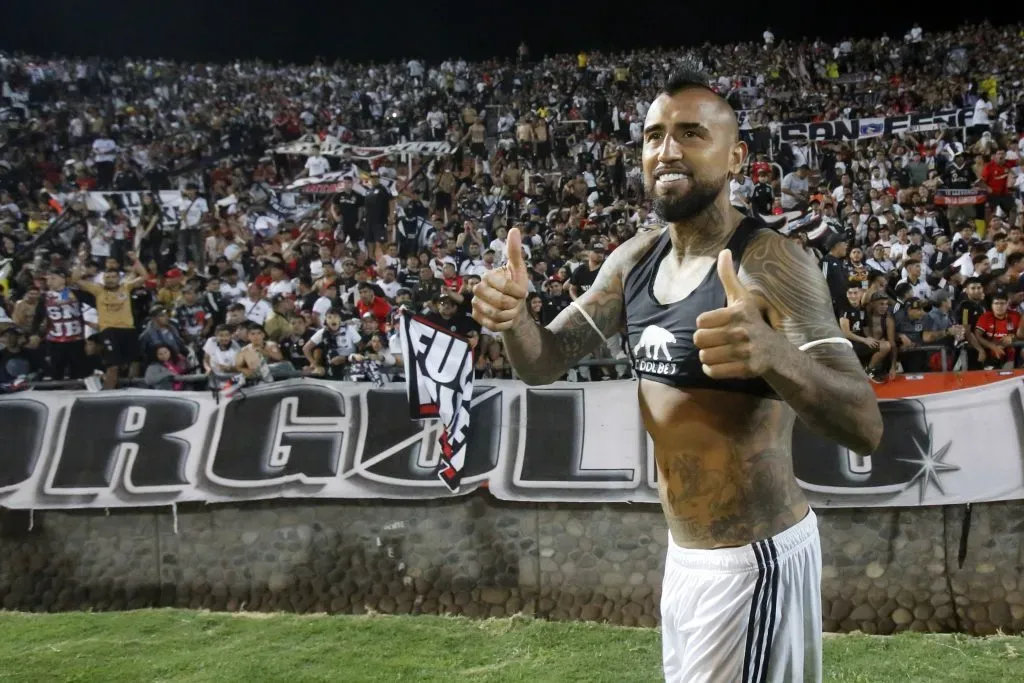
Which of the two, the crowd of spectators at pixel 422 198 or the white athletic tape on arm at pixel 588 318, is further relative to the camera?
the crowd of spectators at pixel 422 198

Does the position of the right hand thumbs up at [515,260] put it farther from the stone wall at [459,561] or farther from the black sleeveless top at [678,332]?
the stone wall at [459,561]

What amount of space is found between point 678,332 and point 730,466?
1.26ft

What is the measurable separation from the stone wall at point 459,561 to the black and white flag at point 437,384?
0.53 m

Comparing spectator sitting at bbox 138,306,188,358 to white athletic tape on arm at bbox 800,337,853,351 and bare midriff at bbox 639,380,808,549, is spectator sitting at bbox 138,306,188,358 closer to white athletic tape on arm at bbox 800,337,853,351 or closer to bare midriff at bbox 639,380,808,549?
bare midriff at bbox 639,380,808,549

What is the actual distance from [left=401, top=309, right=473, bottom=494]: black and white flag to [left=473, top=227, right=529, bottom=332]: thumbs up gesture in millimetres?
4140

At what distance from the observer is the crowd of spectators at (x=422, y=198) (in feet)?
27.1

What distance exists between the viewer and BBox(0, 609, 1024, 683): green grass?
5160 mm

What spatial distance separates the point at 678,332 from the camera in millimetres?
2365

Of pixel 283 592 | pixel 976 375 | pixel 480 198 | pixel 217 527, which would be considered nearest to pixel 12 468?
pixel 217 527

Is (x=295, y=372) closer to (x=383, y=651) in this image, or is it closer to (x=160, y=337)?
(x=160, y=337)

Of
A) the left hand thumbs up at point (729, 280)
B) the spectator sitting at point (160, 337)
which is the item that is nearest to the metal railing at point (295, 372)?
the spectator sitting at point (160, 337)

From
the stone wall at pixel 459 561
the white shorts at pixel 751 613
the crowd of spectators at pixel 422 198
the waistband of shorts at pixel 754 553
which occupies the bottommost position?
the stone wall at pixel 459 561

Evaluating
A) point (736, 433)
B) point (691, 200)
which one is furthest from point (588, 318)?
point (736, 433)

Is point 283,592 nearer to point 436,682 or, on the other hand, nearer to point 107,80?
point 436,682
